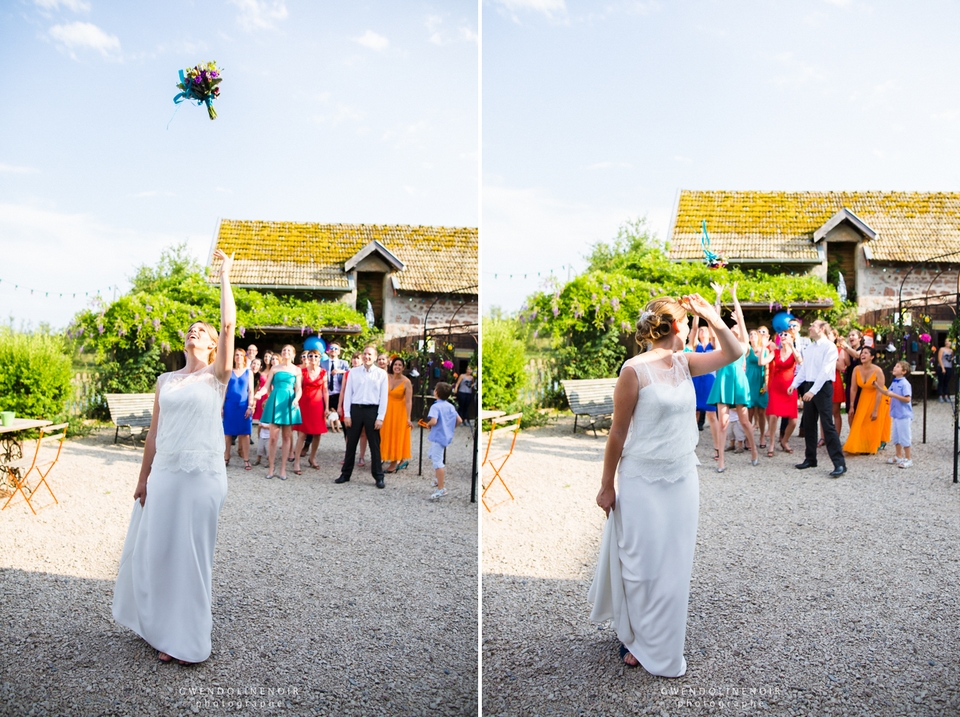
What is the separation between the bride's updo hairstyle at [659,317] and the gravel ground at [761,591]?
105 cm

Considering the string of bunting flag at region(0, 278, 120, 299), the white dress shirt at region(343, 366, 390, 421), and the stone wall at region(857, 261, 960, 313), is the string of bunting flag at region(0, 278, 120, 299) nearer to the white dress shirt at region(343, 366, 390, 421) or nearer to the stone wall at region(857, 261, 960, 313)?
the white dress shirt at region(343, 366, 390, 421)

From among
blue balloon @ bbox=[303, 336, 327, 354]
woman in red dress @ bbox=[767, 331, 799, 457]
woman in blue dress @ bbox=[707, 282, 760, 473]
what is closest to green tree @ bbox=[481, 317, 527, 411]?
blue balloon @ bbox=[303, 336, 327, 354]

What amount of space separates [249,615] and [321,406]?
1.02 m

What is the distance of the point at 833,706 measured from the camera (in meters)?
2.39

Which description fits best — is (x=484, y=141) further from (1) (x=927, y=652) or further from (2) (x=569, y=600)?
(1) (x=927, y=652)

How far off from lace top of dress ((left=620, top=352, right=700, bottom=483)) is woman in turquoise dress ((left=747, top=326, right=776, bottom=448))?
1.38m

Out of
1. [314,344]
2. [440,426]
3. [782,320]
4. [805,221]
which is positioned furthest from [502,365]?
[805,221]

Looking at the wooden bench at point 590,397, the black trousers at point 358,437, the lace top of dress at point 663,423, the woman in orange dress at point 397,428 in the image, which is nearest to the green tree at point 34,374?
the black trousers at point 358,437

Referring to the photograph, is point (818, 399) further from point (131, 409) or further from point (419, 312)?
point (131, 409)

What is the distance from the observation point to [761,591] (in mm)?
2979

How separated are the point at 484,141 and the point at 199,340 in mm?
1618

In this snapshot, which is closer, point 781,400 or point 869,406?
point 869,406

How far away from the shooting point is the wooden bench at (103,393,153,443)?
2.68 m

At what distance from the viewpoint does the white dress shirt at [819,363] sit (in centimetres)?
351
